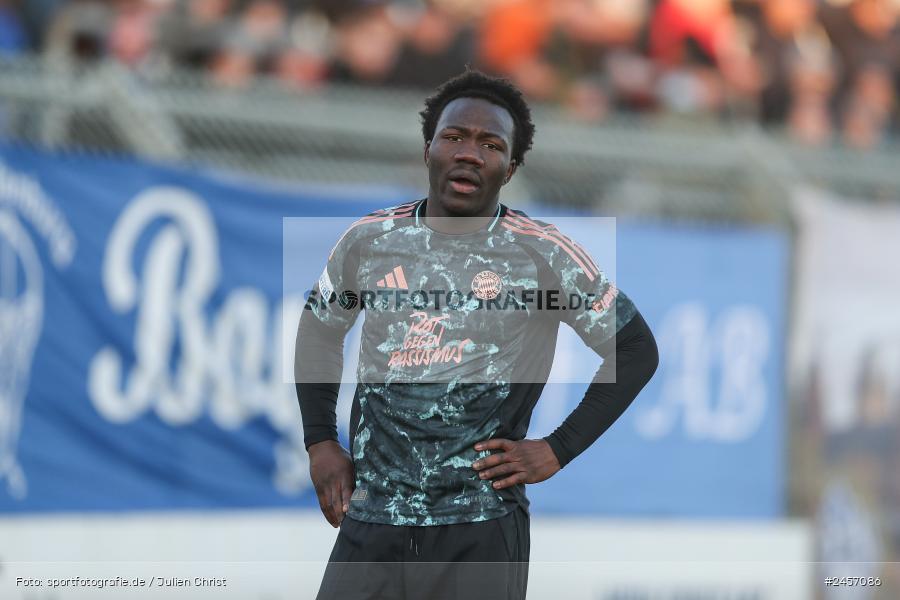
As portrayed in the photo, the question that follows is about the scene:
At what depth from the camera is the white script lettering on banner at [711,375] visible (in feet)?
28.8

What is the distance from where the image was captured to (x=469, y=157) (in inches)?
164

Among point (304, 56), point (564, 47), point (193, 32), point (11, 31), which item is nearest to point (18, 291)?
point (11, 31)

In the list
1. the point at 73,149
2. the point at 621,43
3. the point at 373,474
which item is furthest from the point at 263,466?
the point at 621,43

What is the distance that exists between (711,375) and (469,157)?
5.12m

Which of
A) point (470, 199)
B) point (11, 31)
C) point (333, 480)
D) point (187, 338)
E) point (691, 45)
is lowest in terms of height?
point (333, 480)

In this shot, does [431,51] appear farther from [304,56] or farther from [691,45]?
[691,45]

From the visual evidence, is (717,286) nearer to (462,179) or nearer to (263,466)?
(263,466)

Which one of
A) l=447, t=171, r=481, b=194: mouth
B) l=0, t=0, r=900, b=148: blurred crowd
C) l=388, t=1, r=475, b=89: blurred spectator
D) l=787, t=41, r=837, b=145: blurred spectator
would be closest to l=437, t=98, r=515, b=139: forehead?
l=447, t=171, r=481, b=194: mouth

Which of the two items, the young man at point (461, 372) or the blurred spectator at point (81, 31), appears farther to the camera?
the blurred spectator at point (81, 31)

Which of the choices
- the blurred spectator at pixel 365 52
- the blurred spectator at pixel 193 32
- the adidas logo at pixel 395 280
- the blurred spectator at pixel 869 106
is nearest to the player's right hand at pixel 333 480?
the adidas logo at pixel 395 280

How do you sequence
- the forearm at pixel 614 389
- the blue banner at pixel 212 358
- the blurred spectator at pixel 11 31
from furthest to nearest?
1. the blurred spectator at pixel 11 31
2. the blue banner at pixel 212 358
3. the forearm at pixel 614 389

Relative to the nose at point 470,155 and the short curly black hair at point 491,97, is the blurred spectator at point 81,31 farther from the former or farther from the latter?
the nose at point 470,155

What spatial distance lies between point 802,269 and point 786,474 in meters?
1.43

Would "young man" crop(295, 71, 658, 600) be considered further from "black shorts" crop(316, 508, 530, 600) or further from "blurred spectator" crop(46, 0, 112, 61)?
"blurred spectator" crop(46, 0, 112, 61)
